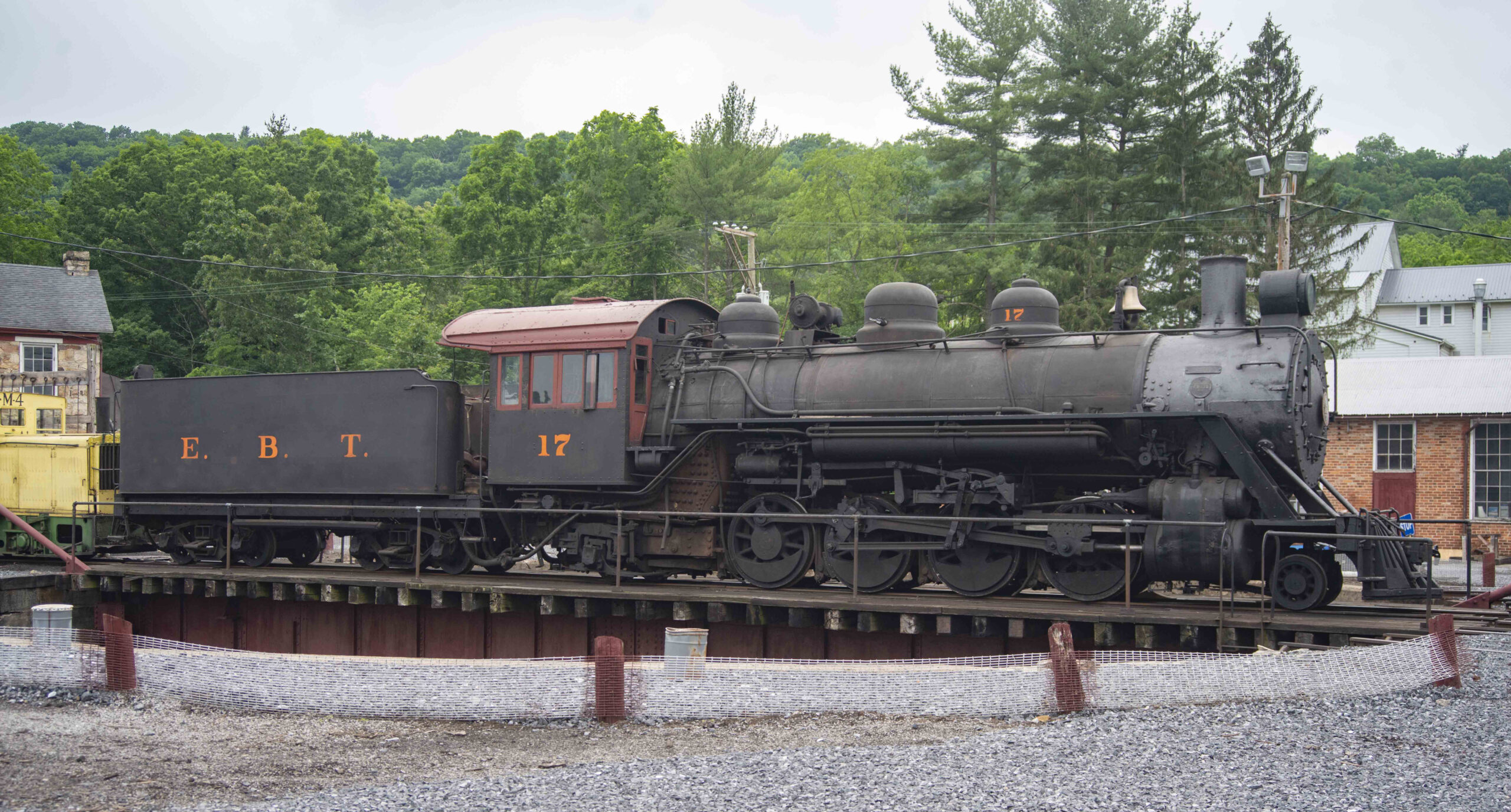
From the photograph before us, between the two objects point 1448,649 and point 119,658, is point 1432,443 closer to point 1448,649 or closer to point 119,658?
point 1448,649

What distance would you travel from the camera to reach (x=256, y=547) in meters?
17.3

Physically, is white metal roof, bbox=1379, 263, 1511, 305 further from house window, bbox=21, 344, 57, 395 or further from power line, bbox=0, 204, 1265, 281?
house window, bbox=21, 344, 57, 395

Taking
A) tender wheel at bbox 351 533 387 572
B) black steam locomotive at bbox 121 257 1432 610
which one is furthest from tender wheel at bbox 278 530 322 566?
tender wheel at bbox 351 533 387 572

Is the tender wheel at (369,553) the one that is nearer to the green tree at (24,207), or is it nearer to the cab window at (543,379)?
the cab window at (543,379)

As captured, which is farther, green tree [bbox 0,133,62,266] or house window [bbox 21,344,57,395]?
green tree [bbox 0,133,62,266]

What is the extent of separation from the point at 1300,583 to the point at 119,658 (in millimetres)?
11299

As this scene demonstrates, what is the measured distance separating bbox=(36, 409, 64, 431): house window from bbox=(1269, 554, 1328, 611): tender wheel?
23987 mm

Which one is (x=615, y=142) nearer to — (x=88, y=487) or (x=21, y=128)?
(x=88, y=487)

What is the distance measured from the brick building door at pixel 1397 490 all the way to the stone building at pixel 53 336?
34709mm

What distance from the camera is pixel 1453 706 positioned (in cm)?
862

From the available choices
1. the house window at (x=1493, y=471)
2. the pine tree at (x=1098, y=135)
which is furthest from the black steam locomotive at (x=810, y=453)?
the pine tree at (x=1098, y=135)

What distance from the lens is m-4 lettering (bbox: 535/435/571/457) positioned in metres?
14.8

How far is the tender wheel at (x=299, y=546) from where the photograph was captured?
57.5 ft

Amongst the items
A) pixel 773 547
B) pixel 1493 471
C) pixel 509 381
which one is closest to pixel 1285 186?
pixel 1493 471
